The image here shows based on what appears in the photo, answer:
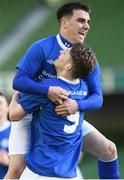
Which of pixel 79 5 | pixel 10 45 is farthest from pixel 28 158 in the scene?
pixel 10 45

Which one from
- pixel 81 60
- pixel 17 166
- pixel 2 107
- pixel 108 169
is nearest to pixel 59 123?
pixel 81 60

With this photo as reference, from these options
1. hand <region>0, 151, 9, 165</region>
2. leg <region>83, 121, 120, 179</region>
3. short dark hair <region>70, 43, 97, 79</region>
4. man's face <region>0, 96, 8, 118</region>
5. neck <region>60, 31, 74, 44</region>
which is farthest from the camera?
man's face <region>0, 96, 8, 118</region>

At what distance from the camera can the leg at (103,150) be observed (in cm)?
433

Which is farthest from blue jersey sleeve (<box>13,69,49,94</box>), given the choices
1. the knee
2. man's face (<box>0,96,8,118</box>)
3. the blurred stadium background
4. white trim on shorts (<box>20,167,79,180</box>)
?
the blurred stadium background

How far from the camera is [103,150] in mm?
4375

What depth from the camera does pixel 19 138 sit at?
4145 mm

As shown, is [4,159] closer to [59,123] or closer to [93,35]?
[59,123]

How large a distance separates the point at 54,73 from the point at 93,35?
7.23 meters

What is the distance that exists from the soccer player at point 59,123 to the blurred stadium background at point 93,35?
6.32 metres

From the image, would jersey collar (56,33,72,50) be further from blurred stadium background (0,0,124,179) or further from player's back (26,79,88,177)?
blurred stadium background (0,0,124,179)

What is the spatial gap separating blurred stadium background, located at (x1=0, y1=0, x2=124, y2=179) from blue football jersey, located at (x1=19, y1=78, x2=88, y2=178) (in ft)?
20.7

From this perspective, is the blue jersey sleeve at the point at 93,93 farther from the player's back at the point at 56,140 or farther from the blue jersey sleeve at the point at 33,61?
the blue jersey sleeve at the point at 33,61

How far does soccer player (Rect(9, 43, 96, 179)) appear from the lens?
378 cm

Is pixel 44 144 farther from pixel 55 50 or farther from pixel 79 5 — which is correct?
pixel 79 5
